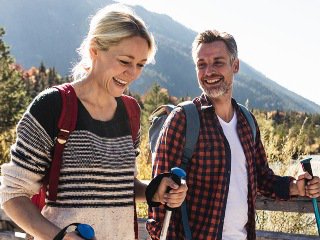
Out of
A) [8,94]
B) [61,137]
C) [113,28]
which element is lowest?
[61,137]

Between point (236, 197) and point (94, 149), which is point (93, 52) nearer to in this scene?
point (94, 149)

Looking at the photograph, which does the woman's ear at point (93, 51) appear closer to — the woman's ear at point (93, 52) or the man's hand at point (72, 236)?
the woman's ear at point (93, 52)

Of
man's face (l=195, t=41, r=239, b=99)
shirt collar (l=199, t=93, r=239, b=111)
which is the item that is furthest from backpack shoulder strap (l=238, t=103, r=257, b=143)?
shirt collar (l=199, t=93, r=239, b=111)

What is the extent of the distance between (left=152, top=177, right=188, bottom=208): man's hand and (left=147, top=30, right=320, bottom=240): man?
1.34 feet

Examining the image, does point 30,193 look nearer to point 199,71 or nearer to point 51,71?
point 199,71

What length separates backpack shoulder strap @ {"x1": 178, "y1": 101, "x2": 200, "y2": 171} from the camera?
7.47ft

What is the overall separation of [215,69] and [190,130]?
0.45 m

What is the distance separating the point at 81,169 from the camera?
5.35 ft

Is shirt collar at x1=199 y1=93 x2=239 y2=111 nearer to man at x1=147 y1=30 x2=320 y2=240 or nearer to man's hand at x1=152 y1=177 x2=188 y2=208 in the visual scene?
man at x1=147 y1=30 x2=320 y2=240

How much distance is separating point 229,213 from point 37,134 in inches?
43.0

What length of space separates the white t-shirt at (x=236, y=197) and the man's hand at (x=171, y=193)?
54 centimetres

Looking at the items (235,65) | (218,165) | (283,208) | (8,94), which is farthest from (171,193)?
(8,94)

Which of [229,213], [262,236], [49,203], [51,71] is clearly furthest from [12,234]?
[51,71]

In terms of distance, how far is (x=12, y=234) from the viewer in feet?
12.6
